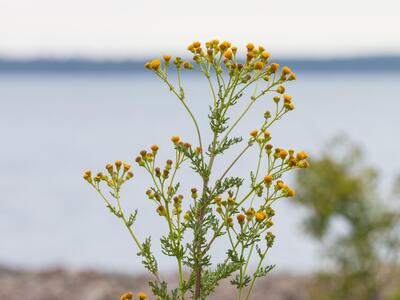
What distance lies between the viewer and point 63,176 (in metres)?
54.5

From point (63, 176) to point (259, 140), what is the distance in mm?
52250

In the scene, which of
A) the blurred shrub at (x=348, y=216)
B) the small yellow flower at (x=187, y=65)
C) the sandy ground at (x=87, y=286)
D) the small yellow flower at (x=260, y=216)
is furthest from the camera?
the sandy ground at (x=87, y=286)

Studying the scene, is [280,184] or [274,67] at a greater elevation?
[274,67]

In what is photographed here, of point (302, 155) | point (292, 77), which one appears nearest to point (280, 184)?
point (302, 155)

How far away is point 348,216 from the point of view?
14.7 m

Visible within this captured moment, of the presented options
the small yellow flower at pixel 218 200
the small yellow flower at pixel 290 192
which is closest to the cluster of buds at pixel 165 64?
the small yellow flower at pixel 218 200

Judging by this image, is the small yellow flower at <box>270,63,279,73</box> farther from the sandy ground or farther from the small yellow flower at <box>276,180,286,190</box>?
the sandy ground

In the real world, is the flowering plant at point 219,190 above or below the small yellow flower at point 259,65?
below

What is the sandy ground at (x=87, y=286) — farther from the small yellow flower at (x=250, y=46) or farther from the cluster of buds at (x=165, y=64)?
the small yellow flower at (x=250, y=46)

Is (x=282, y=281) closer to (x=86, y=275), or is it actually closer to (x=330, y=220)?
(x=86, y=275)

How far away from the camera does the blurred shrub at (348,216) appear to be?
14.3 metres

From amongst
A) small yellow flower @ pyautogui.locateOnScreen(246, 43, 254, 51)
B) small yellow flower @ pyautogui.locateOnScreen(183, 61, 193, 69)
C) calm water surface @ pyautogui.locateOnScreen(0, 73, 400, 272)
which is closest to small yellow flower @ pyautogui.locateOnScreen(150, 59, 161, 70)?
small yellow flower @ pyautogui.locateOnScreen(183, 61, 193, 69)

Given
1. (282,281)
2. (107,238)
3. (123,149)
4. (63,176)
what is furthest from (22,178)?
(282,281)

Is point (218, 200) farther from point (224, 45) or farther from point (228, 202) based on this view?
point (224, 45)
